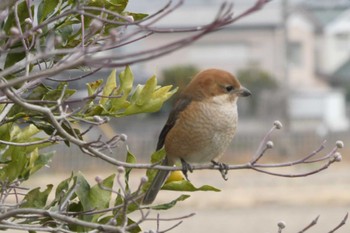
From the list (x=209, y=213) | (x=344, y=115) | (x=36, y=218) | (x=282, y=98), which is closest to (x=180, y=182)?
(x=36, y=218)

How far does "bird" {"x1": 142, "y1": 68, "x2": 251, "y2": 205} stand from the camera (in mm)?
3301

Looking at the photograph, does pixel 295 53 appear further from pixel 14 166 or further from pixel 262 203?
pixel 14 166

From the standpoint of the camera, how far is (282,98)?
34000 mm

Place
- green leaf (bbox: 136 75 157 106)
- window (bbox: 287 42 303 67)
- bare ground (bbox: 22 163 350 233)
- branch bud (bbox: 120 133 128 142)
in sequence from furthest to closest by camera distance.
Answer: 1. window (bbox: 287 42 303 67)
2. bare ground (bbox: 22 163 350 233)
3. green leaf (bbox: 136 75 157 106)
4. branch bud (bbox: 120 133 128 142)

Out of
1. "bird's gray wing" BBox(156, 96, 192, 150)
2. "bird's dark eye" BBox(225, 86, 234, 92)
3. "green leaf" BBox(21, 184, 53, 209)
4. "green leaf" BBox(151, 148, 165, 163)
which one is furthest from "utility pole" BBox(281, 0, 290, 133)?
"green leaf" BBox(21, 184, 53, 209)

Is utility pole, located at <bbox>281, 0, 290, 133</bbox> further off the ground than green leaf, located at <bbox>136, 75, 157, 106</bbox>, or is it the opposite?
green leaf, located at <bbox>136, 75, 157, 106</bbox>

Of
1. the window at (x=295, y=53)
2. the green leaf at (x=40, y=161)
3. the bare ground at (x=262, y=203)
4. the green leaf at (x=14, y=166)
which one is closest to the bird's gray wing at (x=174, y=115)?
the green leaf at (x=40, y=161)

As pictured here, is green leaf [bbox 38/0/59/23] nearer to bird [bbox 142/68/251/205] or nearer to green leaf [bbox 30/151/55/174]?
green leaf [bbox 30/151/55/174]

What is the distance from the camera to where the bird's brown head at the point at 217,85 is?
3.35 meters

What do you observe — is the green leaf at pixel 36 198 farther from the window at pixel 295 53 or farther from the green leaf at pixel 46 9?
the window at pixel 295 53

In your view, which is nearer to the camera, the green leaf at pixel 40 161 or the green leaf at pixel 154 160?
the green leaf at pixel 154 160

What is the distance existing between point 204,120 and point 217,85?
12 cm

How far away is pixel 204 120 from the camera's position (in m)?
3.38

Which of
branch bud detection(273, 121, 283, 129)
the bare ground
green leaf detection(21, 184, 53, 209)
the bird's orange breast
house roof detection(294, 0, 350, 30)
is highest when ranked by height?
branch bud detection(273, 121, 283, 129)
